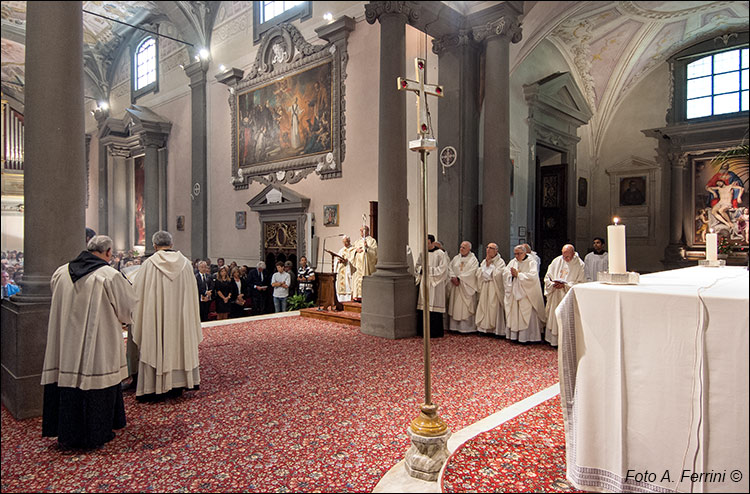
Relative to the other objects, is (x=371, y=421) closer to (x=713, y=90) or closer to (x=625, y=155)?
(x=713, y=90)

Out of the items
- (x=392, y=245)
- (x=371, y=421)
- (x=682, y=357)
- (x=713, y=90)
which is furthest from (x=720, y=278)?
(x=713, y=90)

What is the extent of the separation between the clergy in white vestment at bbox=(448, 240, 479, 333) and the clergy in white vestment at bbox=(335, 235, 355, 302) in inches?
96.7

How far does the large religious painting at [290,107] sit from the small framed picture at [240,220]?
47.3 inches

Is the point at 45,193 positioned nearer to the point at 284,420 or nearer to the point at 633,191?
the point at 284,420

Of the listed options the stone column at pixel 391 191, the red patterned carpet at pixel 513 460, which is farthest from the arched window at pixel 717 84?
the red patterned carpet at pixel 513 460

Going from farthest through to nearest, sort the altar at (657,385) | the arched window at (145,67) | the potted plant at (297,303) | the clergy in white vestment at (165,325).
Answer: the arched window at (145,67) → the potted plant at (297,303) → the clergy in white vestment at (165,325) → the altar at (657,385)

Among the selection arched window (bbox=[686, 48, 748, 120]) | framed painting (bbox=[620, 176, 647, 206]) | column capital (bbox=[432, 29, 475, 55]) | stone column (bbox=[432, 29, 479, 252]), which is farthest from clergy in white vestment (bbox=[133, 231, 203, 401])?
framed painting (bbox=[620, 176, 647, 206])

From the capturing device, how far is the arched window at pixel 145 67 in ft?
31.9

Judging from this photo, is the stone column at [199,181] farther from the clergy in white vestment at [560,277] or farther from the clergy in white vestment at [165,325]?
the clergy in white vestment at [560,277]

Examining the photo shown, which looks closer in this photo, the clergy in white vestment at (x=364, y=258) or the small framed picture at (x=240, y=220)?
the clergy in white vestment at (x=364, y=258)

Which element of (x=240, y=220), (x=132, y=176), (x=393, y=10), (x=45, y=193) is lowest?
(x=45, y=193)

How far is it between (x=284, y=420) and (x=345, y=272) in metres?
5.80

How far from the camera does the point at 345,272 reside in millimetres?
9117

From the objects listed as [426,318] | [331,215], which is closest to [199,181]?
[331,215]
